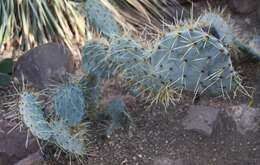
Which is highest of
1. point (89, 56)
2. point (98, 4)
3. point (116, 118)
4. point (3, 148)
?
point (98, 4)

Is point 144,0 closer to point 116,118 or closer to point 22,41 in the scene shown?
point 22,41

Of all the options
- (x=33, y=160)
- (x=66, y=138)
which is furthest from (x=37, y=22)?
(x=66, y=138)

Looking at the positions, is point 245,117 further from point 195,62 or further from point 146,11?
point 146,11

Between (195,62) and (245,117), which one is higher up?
(195,62)

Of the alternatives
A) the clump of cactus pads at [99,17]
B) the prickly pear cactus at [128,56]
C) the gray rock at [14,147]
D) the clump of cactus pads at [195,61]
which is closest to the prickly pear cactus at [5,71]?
the gray rock at [14,147]

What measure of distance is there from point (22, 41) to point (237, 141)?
267cm

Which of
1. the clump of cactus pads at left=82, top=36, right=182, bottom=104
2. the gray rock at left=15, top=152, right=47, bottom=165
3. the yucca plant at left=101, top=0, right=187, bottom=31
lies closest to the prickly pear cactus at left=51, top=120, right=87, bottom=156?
the gray rock at left=15, top=152, right=47, bottom=165

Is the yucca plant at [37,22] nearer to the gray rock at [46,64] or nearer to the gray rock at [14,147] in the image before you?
the gray rock at [46,64]

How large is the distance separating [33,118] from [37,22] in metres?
2.20

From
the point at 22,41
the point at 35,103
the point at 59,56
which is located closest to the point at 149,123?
the point at 35,103

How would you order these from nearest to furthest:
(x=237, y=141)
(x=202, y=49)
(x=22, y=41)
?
1. (x=202, y=49)
2. (x=237, y=141)
3. (x=22, y=41)

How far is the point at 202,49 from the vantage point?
282cm

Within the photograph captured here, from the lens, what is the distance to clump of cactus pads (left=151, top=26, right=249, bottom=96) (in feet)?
9.22

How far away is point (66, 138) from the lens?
10.5 feet
